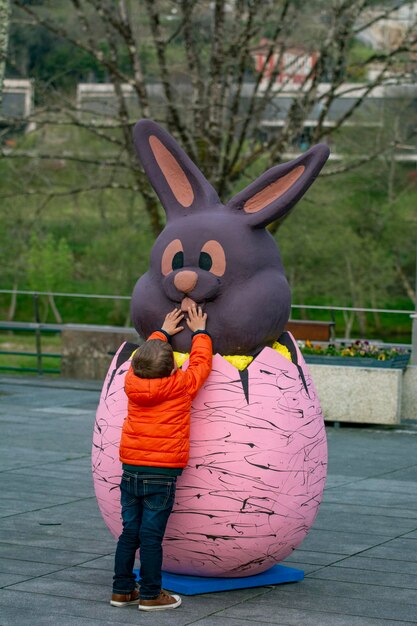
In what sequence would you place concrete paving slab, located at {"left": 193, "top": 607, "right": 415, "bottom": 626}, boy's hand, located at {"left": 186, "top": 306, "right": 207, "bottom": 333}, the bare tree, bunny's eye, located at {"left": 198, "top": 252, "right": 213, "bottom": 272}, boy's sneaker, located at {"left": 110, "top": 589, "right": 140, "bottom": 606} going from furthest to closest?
the bare tree, bunny's eye, located at {"left": 198, "top": 252, "right": 213, "bottom": 272}, boy's hand, located at {"left": 186, "top": 306, "right": 207, "bottom": 333}, boy's sneaker, located at {"left": 110, "top": 589, "right": 140, "bottom": 606}, concrete paving slab, located at {"left": 193, "top": 607, "right": 415, "bottom": 626}

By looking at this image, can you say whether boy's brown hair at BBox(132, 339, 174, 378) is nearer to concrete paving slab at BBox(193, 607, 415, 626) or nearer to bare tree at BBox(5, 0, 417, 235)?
concrete paving slab at BBox(193, 607, 415, 626)

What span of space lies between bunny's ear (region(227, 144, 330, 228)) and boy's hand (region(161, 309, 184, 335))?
0.68 metres

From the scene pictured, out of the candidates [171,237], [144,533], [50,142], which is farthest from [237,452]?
[50,142]

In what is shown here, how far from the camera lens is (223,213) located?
6957 mm

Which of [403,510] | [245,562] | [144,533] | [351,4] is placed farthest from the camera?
[351,4]

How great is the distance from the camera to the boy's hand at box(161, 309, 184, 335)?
6.70 meters

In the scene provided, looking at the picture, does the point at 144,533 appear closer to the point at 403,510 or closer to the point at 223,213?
the point at 223,213

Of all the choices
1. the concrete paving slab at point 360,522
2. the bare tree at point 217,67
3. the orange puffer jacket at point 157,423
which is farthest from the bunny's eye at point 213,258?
the bare tree at point 217,67

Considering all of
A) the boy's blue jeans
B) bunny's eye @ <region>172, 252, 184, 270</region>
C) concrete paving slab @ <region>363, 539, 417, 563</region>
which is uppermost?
bunny's eye @ <region>172, 252, 184, 270</region>

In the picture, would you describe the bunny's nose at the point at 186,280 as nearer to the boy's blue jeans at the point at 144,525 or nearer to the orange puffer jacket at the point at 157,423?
the orange puffer jacket at the point at 157,423

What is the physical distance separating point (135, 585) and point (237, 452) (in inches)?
35.9

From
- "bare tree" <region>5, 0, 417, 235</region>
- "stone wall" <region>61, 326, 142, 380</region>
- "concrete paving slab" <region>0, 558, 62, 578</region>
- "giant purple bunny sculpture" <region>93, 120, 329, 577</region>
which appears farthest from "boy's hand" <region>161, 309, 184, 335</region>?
"stone wall" <region>61, 326, 142, 380</region>

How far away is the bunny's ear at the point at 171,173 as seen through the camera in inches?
280

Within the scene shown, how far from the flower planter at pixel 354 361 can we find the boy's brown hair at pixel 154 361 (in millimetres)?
8444
